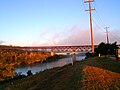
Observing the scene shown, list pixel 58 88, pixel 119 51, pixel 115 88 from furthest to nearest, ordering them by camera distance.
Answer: pixel 119 51 < pixel 58 88 < pixel 115 88

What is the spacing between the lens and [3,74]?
53969 mm

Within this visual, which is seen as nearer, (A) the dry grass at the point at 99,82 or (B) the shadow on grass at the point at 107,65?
(A) the dry grass at the point at 99,82

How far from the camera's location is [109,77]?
2194 centimetres

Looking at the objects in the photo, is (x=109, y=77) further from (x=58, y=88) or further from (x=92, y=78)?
(x=58, y=88)

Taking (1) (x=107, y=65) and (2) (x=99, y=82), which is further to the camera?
(1) (x=107, y=65)

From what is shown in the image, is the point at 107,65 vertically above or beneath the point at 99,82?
above

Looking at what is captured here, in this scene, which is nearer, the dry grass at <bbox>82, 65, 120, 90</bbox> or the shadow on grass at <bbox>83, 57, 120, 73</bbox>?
the dry grass at <bbox>82, 65, 120, 90</bbox>

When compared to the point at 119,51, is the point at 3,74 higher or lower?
lower

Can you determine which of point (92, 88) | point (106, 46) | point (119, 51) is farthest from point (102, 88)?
point (106, 46)

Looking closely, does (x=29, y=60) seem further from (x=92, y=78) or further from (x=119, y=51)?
(x=92, y=78)

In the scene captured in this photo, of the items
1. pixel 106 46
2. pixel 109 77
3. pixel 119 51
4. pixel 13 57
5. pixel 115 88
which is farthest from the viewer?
pixel 13 57

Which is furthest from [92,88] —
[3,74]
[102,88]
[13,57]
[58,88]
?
[13,57]

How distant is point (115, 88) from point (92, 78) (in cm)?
416

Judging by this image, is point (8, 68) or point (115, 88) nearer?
point (115, 88)
